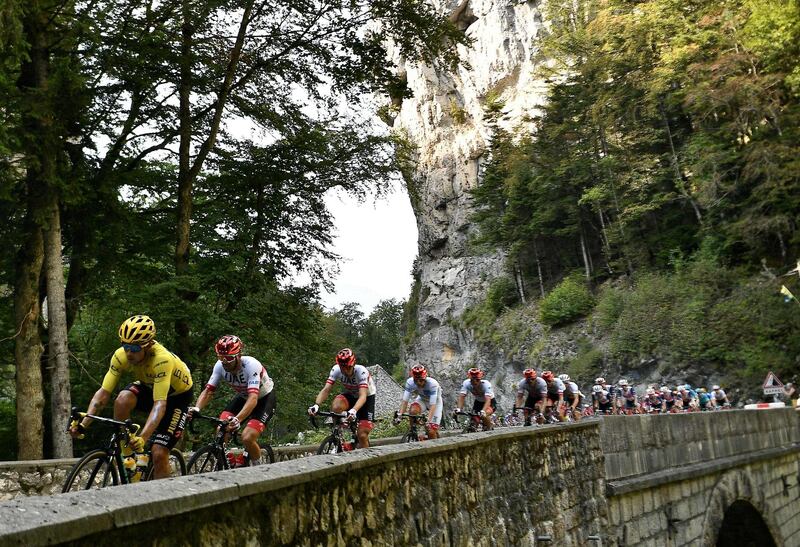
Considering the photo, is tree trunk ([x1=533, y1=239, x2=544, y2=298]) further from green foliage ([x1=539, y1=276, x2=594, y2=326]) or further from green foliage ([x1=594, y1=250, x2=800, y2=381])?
green foliage ([x1=594, y1=250, x2=800, y2=381])

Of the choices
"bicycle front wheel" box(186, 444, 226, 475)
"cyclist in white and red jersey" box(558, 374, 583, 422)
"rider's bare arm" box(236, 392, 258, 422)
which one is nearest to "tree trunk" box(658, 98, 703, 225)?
"cyclist in white and red jersey" box(558, 374, 583, 422)

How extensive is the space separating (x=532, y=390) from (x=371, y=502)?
1225 centimetres

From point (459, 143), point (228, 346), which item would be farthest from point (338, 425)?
point (459, 143)

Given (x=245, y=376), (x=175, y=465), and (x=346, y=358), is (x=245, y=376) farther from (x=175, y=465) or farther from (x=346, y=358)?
(x=346, y=358)

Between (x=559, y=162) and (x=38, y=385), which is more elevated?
(x=559, y=162)

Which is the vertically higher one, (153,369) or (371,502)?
(153,369)

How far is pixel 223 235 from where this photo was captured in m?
17.1

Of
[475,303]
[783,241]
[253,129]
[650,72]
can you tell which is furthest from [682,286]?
[253,129]

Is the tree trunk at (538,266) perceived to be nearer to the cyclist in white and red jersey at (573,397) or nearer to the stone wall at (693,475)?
the cyclist in white and red jersey at (573,397)

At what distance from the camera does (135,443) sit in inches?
241

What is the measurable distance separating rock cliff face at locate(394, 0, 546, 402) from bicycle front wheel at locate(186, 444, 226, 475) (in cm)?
5129

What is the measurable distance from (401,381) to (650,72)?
119 feet

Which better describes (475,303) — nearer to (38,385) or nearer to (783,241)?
(783,241)

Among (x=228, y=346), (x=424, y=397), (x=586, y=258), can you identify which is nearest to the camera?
(x=228, y=346)
